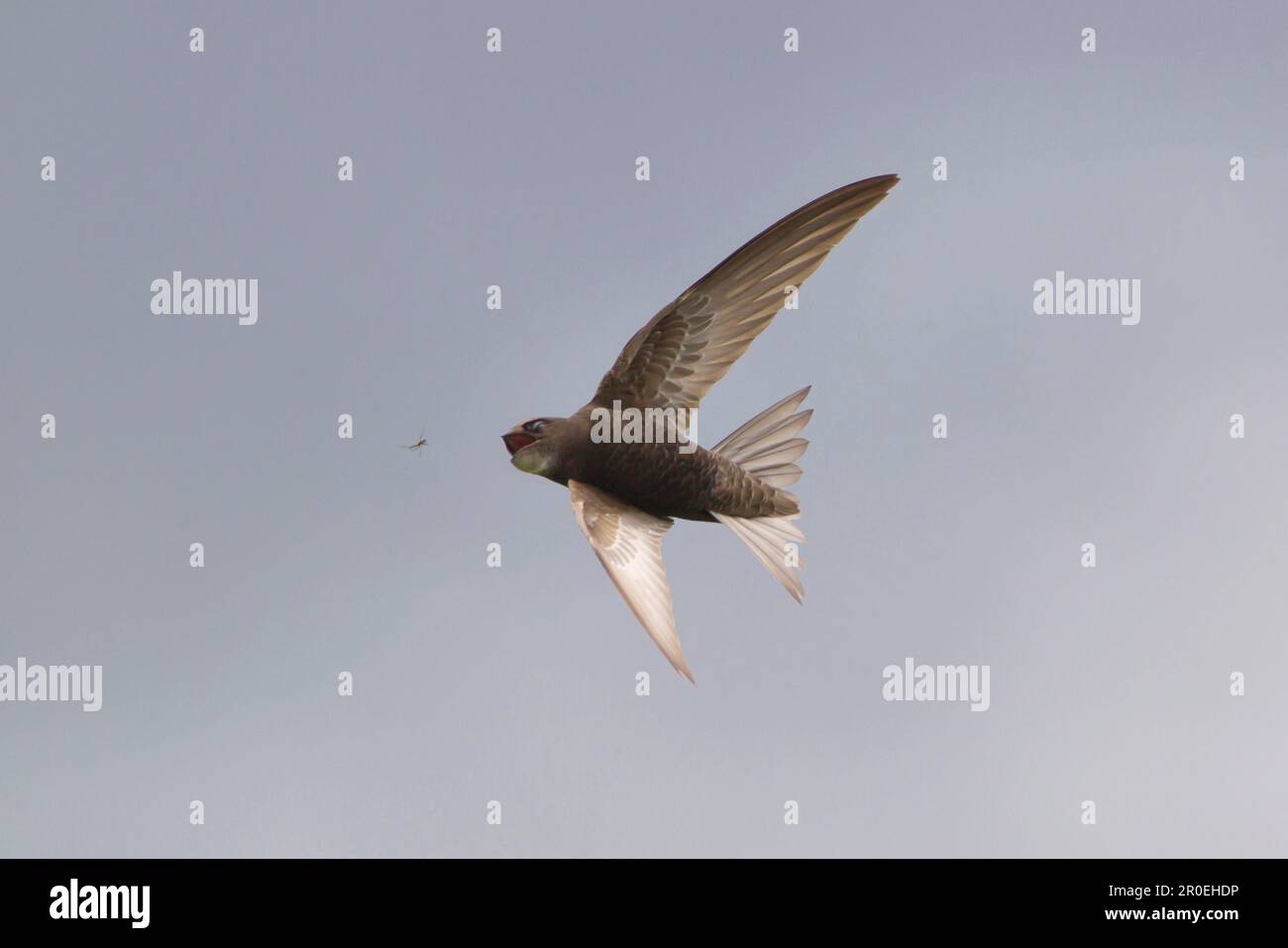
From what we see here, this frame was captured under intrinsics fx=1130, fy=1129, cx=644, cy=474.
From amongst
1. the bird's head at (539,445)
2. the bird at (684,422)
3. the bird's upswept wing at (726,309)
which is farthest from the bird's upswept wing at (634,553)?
the bird's upswept wing at (726,309)

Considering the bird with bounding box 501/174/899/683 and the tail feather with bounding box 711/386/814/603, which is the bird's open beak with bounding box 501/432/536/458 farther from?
the tail feather with bounding box 711/386/814/603

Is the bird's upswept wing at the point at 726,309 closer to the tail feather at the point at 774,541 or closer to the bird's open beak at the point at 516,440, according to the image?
the bird's open beak at the point at 516,440

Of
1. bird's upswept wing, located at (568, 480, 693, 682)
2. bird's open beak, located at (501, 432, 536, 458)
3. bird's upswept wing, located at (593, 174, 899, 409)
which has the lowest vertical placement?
bird's upswept wing, located at (568, 480, 693, 682)

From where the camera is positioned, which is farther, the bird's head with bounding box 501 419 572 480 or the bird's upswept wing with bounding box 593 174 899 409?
the bird's head with bounding box 501 419 572 480

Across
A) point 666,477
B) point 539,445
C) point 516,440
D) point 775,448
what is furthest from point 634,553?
point 775,448

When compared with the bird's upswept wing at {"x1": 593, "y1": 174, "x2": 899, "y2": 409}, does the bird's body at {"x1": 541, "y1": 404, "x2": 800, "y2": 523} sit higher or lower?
lower

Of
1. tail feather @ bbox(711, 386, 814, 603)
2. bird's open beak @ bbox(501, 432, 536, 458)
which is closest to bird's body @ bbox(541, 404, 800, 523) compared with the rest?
tail feather @ bbox(711, 386, 814, 603)

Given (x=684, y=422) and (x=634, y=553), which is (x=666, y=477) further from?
(x=634, y=553)

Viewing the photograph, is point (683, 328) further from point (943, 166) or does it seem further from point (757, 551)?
point (943, 166)
